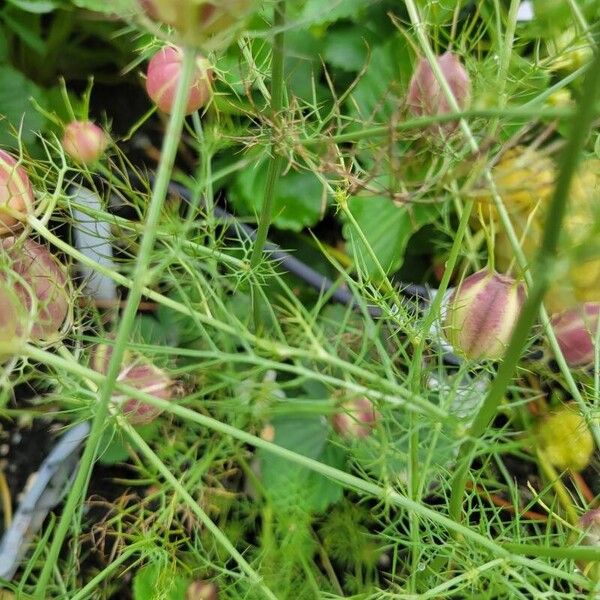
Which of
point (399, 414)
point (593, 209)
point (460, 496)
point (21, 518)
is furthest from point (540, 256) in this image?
point (21, 518)

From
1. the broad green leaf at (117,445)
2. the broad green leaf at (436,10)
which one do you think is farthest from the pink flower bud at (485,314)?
the broad green leaf at (117,445)

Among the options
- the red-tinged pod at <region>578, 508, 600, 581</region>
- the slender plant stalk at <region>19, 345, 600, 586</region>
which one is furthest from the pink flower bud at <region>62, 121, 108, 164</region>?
the red-tinged pod at <region>578, 508, 600, 581</region>

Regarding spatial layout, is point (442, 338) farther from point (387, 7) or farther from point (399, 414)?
point (387, 7)

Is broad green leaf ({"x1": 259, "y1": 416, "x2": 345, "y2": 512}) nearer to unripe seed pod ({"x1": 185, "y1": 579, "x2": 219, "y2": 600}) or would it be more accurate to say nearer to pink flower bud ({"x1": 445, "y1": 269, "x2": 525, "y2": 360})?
unripe seed pod ({"x1": 185, "y1": 579, "x2": 219, "y2": 600})

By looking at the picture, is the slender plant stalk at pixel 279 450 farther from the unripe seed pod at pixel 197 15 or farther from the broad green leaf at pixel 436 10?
the broad green leaf at pixel 436 10

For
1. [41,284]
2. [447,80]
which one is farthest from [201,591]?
[447,80]

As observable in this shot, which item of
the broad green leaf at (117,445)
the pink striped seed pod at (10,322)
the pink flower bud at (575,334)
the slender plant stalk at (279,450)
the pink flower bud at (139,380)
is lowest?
the broad green leaf at (117,445)
